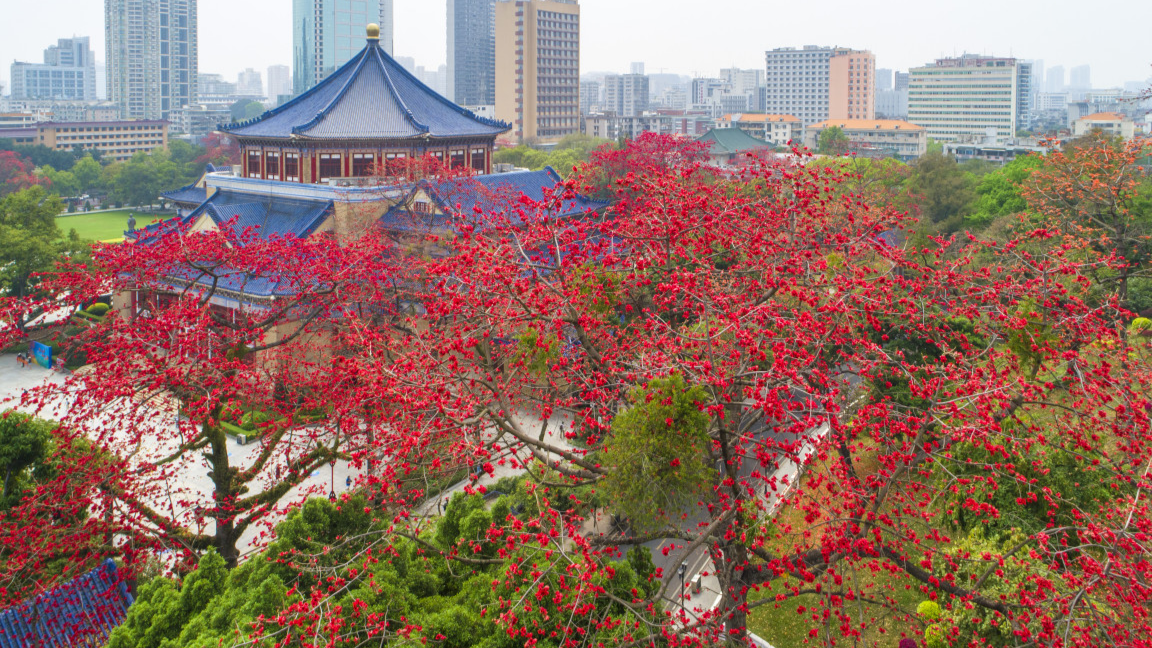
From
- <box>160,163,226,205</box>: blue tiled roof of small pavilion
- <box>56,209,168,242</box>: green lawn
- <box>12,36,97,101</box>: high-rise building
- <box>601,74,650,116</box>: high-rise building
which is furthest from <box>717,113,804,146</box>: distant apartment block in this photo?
<box>12,36,97,101</box>: high-rise building

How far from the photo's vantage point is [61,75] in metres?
136

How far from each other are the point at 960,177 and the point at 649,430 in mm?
27407

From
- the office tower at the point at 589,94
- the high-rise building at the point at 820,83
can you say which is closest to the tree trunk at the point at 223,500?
the high-rise building at the point at 820,83

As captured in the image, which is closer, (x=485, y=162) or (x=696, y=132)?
(x=485, y=162)

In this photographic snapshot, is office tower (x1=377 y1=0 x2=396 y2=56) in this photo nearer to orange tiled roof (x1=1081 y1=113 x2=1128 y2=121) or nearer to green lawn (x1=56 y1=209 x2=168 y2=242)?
green lawn (x1=56 y1=209 x2=168 y2=242)

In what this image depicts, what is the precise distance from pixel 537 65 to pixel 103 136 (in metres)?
37.3

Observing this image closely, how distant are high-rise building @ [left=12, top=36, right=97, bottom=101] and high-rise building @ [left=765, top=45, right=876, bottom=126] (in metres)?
108

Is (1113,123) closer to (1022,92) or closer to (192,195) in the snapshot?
(1022,92)

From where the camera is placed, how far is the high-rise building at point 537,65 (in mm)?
67438

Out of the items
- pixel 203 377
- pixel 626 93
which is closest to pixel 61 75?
pixel 626 93

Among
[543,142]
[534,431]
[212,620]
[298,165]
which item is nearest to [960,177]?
[534,431]

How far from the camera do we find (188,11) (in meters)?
103

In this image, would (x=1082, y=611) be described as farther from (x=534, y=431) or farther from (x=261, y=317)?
(x=534, y=431)

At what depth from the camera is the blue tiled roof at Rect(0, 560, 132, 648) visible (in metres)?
7.93
